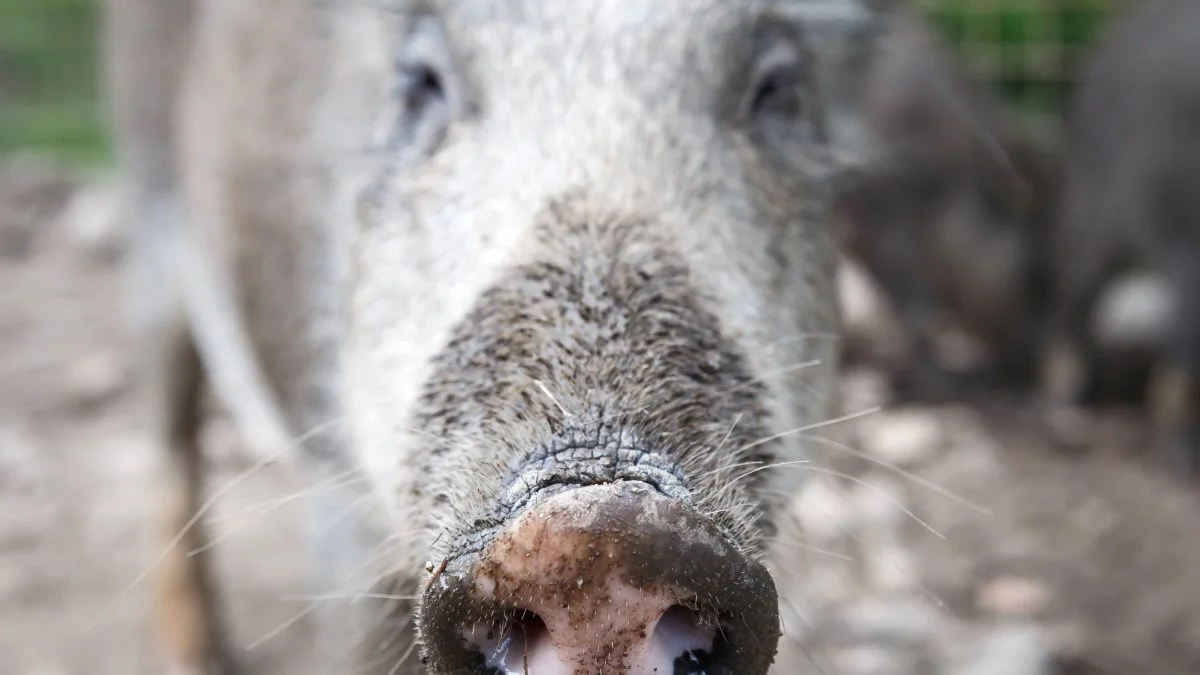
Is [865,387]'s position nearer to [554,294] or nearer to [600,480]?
[554,294]

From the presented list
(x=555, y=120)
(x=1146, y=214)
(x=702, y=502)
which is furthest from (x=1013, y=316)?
(x=702, y=502)

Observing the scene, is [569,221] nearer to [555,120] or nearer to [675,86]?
[555,120]

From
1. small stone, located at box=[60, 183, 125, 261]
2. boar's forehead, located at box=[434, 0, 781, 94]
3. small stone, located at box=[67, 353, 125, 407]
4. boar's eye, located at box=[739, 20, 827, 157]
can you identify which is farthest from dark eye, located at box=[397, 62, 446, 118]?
small stone, located at box=[60, 183, 125, 261]

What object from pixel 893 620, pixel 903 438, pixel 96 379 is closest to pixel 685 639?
pixel 893 620

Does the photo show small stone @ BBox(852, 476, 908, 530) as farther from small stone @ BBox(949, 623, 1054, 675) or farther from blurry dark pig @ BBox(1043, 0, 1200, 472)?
blurry dark pig @ BBox(1043, 0, 1200, 472)

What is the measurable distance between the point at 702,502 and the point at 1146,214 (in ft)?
14.4

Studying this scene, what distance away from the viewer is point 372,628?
5.91 feet

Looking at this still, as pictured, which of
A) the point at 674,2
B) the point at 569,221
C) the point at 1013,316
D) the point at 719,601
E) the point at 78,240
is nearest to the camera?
the point at 719,601

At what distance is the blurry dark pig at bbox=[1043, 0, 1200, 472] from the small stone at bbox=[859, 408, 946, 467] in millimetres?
801

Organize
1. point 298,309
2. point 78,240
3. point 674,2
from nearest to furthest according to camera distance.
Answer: point 674,2 → point 298,309 → point 78,240

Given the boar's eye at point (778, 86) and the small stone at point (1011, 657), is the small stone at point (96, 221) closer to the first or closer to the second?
the small stone at point (1011, 657)

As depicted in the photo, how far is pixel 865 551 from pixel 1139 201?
2.46m

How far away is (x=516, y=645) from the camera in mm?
1141

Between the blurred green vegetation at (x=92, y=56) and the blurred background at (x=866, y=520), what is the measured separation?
125cm
